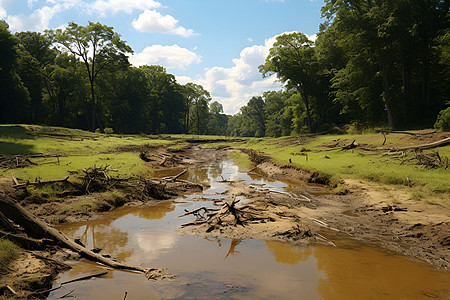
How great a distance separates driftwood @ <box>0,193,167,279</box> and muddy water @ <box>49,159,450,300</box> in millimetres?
192

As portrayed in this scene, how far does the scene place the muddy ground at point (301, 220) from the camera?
20.9 feet

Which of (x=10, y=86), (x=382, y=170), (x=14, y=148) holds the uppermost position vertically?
(x=10, y=86)

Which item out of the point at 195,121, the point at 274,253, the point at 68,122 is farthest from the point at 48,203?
the point at 195,121

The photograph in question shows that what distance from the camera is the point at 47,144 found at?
25.5m

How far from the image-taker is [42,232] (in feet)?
23.3

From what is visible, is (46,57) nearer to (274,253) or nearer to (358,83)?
(358,83)

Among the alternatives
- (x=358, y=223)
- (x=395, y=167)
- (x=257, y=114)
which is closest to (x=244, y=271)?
(x=358, y=223)

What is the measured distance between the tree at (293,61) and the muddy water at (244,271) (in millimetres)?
47063

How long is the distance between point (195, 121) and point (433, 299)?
103782 millimetres

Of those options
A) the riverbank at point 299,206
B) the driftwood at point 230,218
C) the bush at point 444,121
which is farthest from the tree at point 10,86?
the bush at point 444,121

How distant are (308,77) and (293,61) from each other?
430 cm

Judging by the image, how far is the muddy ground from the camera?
250 inches

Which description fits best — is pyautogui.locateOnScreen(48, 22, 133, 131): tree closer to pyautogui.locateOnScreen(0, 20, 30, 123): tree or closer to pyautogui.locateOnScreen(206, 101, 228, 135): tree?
pyautogui.locateOnScreen(0, 20, 30, 123): tree

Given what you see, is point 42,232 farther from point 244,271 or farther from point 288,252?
point 288,252
